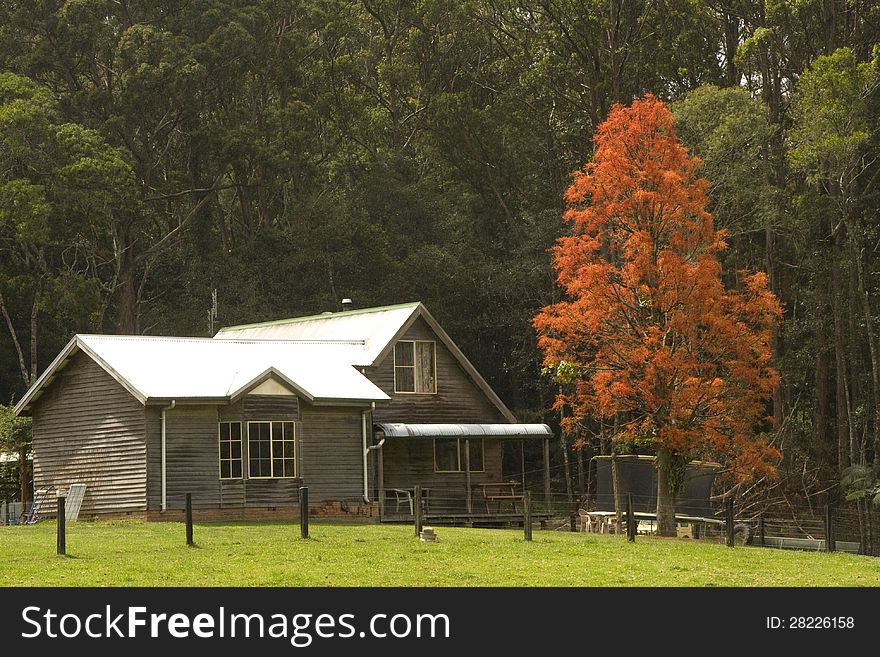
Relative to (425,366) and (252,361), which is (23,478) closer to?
(252,361)

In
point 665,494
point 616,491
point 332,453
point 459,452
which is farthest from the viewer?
point 459,452

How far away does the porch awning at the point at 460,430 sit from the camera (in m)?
39.6

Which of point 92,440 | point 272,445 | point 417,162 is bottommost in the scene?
point 272,445

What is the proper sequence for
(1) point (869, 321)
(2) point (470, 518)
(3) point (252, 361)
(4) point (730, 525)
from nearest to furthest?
1. (4) point (730, 525)
2. (3) point (252, 361)
3. (2) point (470, 518)
4. (1) point (869, 321)

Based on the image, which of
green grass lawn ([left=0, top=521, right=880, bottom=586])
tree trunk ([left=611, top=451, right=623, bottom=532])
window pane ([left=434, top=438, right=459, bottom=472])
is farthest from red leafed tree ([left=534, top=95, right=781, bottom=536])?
window pane ([left=434, top=438, right=459, bottom=472])

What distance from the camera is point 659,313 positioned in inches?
1341

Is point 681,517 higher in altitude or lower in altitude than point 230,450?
lower

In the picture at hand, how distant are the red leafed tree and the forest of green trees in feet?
37.3

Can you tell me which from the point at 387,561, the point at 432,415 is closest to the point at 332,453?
the point at 432,415

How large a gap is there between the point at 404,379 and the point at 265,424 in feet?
21.3
